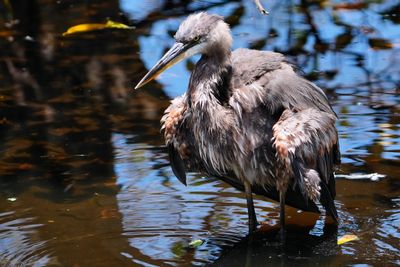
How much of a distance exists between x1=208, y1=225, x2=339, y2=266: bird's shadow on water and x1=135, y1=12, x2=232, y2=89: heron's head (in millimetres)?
1271

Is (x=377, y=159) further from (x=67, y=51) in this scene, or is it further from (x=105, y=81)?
(x=67, y=51)

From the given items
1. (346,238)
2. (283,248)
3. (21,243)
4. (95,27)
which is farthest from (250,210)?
(95,27)

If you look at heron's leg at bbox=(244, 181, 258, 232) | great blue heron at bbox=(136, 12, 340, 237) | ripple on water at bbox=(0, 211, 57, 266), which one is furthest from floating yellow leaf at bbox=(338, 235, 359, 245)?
ripple on water at bbox=(0, 211, 57, 266)

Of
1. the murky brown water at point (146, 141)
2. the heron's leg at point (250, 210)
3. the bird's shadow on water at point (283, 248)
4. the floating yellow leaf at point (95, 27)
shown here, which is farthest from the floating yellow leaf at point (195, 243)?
the floating yellow leaf at point (95, 27)

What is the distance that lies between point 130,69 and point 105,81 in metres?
0.39

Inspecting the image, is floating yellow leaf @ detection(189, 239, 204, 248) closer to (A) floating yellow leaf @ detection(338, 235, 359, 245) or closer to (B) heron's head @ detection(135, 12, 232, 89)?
(A) floating yellow leaf @ detection(338, 235, 359, 245)

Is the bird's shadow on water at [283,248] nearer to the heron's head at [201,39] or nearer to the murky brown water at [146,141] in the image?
the murky brown water at [146,141]

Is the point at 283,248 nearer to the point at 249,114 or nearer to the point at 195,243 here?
the point at 195,243

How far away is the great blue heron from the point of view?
19.4ft

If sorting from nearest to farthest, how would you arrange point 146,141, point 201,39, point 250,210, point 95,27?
point 201,39 < point 250,210 < point 146,141 < point 95,27

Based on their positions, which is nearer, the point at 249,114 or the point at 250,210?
the point at 249,114

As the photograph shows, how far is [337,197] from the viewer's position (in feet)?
22.0

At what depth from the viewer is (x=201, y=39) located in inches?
237

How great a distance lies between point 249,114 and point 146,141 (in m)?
1.95
